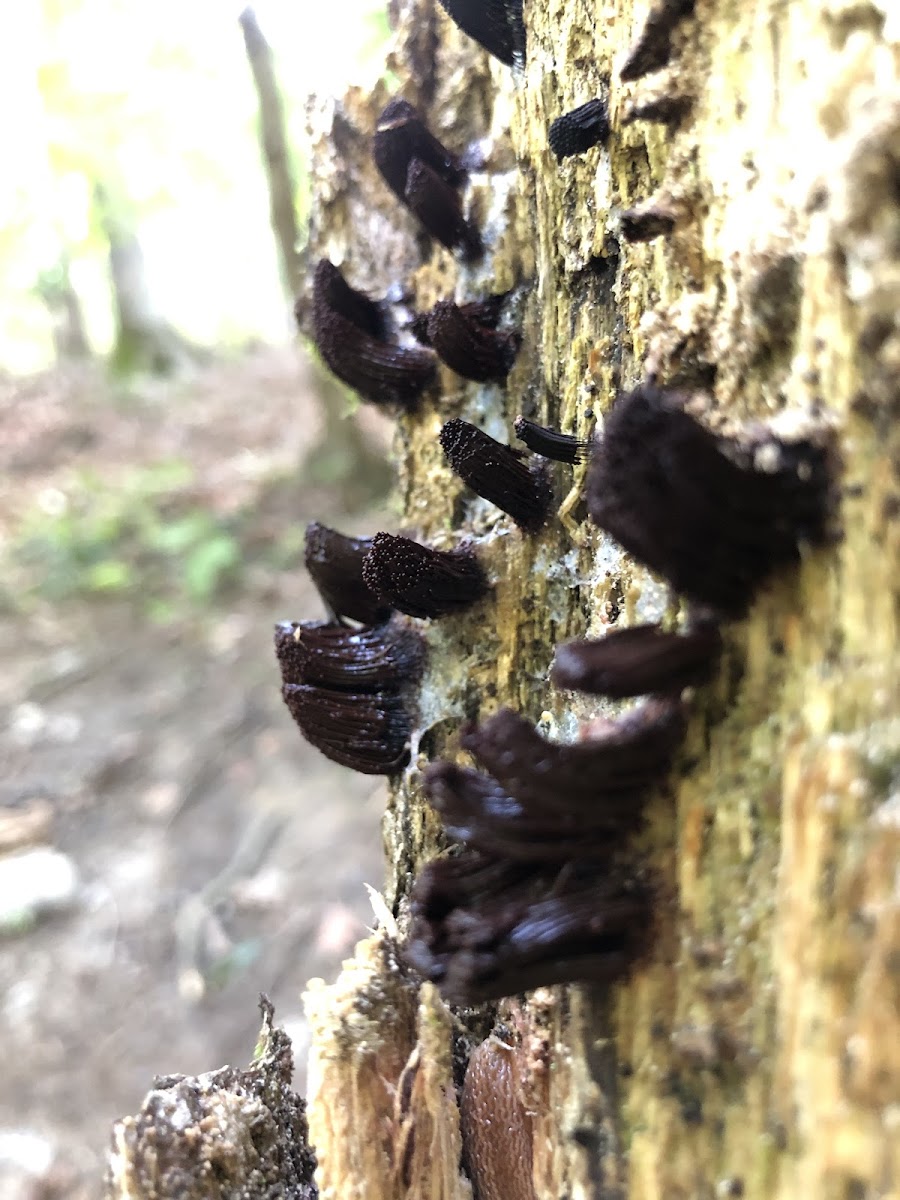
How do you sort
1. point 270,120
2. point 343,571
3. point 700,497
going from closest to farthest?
point 700,497 < point 343,571 < point 270,120

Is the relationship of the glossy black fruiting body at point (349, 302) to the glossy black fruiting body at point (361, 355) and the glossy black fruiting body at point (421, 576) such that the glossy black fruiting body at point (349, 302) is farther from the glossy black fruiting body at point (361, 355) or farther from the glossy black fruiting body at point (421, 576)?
the glossy black fruiting body at point (421, 576)

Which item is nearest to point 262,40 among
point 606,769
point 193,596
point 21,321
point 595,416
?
point 193,596

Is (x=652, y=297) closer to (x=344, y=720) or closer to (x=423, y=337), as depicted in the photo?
(x=423, y=337)

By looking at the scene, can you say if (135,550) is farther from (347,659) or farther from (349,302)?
(347,659)

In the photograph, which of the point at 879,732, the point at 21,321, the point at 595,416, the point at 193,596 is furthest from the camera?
the point at 21,321

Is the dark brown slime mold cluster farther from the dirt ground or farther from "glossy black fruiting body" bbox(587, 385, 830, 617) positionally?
the dirt ground

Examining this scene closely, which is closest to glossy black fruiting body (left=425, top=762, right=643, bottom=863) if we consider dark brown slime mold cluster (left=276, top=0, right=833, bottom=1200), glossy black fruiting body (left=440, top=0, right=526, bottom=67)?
dark brown slime mold cluster (left=276, top=0, right=833, bottom=1200)

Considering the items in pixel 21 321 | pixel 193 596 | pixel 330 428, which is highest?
pixel 21 321

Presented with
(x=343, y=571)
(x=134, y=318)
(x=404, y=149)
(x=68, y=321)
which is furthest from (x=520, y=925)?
(x=68, y=321)
